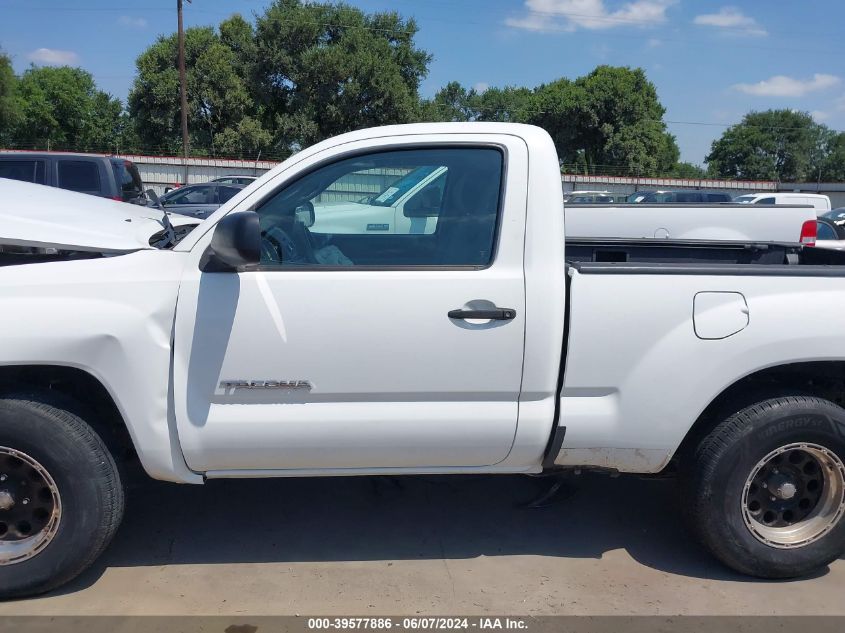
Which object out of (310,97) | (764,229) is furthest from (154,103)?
(764,229)

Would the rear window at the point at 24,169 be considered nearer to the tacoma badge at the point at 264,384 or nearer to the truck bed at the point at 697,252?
the truck bed at the point at 697,252

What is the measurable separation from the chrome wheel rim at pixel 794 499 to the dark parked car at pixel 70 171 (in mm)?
9980

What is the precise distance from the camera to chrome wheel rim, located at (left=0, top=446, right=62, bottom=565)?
2.98m

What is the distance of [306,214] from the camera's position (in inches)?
123

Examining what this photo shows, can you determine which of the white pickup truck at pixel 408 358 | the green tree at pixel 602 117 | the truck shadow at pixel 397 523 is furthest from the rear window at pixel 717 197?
the green tree at pixel 602 117

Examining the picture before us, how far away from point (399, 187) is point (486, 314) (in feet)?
2.36

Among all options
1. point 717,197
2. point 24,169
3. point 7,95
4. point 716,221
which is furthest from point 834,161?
point 24,169

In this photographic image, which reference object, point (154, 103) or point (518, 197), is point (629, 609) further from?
point (154, 103)

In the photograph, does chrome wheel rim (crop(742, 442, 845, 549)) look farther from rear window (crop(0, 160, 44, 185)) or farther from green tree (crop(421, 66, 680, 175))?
green tree (crop(421, 66, 680, 175))

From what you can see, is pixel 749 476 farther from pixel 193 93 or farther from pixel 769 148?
pixel 769 148

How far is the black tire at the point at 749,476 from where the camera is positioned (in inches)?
123

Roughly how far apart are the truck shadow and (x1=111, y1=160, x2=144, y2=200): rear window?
8292mm

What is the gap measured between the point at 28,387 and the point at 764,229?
8409 millimetres

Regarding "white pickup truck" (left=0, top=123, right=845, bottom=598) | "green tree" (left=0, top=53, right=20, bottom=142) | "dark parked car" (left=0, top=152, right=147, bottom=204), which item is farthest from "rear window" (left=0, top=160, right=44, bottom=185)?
"green tree" (left=0, top=53, right=20, bottom=142)
